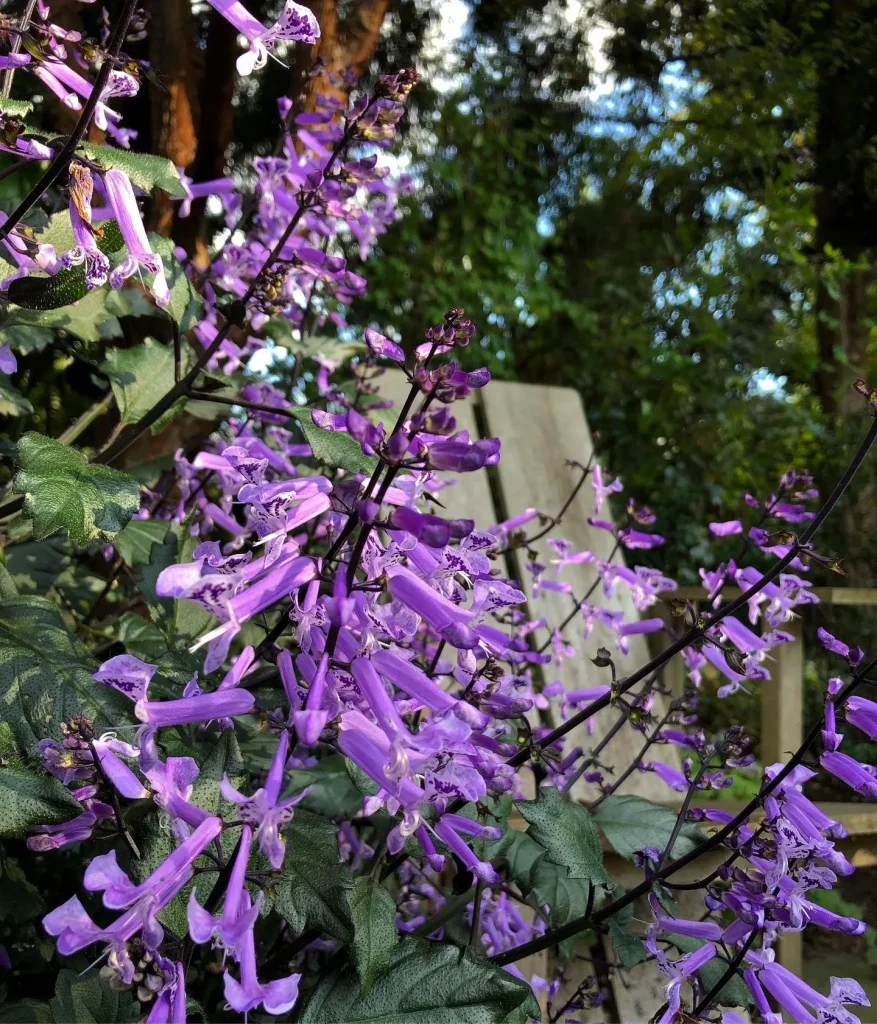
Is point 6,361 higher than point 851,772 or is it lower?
higher

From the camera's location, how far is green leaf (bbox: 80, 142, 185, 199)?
0.62m

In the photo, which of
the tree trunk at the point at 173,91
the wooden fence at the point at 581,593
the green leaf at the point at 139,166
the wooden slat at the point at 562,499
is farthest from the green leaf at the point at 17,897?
the wooden slat at the point at 562,499

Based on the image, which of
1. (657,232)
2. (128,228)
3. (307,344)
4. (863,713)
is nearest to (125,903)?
(128,228)

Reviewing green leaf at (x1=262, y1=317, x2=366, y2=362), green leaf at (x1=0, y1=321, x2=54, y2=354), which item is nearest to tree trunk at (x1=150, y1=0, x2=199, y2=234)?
green leaf at (x1=262, y1=317, x2=366, y2=362)

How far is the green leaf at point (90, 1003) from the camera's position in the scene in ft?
1.72

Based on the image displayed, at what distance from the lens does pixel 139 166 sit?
643mm

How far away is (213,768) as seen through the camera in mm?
540

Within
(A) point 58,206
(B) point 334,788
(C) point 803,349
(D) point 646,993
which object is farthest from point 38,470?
(C) point 803,349

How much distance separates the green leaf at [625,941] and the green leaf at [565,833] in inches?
2.1

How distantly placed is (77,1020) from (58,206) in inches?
48.8

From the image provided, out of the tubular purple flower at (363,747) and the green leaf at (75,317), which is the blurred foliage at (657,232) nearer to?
the green leaf at (75,317)

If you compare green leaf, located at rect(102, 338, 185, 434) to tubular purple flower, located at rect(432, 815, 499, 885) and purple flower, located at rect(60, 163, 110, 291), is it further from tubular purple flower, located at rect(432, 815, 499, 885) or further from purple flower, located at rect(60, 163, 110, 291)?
tubular purple flower, located at rect(432, 815, 499, 885)

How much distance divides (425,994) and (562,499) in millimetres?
1959

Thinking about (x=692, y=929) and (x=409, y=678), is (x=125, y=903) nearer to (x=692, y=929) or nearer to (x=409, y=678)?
(x=409, y=678)
